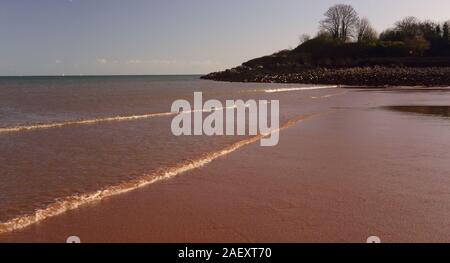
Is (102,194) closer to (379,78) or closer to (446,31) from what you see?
(379,78)

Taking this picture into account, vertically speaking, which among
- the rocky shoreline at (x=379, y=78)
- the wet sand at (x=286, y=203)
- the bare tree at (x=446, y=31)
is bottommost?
the wet sand at (x=286, y=203)

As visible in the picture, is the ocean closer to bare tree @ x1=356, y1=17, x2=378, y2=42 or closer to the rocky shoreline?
the rocky shoreline

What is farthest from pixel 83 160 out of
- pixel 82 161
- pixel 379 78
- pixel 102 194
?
pixel 379 78

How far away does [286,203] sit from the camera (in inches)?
234

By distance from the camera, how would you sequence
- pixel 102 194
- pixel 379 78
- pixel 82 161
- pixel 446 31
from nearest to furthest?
pixel 102 194
pixel 82 161
pixel 379 78
pixel 446 31

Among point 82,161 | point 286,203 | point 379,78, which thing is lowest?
point 286,203

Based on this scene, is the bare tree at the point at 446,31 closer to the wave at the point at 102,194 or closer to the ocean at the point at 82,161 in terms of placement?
the ocean at the point at 82,161

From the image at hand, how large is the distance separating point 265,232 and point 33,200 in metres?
3.01

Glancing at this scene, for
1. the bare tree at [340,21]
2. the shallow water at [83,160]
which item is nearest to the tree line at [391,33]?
the bare tree at [340,21]

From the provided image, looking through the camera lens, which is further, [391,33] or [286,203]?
[391,33]

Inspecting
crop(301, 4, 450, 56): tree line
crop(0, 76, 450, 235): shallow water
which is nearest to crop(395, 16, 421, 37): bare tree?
crop(301, 4, 450, 56): tree line

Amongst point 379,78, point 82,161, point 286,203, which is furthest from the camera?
point 379,78

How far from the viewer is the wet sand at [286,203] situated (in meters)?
4.89

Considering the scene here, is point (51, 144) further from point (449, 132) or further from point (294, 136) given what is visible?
point (449, 132)
